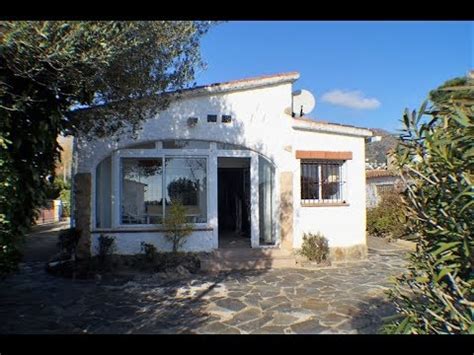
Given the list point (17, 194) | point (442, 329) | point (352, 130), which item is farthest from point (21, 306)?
point (352, 130)

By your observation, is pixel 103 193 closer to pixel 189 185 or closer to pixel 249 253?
pixel 189 185

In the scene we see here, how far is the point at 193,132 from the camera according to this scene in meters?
9.66

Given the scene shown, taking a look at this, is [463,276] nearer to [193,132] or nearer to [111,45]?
[111,45]

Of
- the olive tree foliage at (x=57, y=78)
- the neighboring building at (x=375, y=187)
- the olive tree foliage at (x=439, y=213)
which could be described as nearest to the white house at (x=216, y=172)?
the neighboring building at (x=375, y=187)

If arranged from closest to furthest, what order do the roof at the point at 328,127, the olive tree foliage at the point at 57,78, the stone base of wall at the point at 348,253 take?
1. the olive tree foliage at the point at 57,78
2. the roof at the point at 328,127
3. the stone base of wall at the point at 348,253

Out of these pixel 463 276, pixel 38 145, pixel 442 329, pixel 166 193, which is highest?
pixel 38 145

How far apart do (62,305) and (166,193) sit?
445 cm

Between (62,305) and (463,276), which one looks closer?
(463,276)

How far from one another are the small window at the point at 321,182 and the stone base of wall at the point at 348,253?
1.51 m

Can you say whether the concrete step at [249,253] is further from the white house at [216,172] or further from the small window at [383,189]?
the small window at [383,189]

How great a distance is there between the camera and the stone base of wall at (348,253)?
1002cm

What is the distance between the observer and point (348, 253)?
399 inches

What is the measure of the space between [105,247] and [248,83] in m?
6.39
